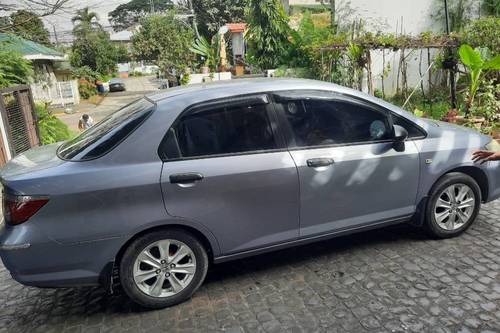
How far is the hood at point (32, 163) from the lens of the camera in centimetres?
315

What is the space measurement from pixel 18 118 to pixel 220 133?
279 inches

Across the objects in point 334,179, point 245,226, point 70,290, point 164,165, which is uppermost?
point 164,165

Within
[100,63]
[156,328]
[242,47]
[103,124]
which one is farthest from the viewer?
[100,63]

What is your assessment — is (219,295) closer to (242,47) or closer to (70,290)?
(70,290)

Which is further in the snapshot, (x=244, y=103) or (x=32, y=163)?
(x=244, y=103)

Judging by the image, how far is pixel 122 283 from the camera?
10.4 ft

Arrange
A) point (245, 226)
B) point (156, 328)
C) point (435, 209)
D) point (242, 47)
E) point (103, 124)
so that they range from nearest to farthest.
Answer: point (156, 328) → point (245, 226) → point (103, 124) → point (435, 209) → point (242, 47)

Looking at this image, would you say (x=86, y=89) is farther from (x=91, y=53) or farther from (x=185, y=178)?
(x=185, y=178)

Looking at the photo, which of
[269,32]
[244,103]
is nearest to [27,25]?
[244,103]

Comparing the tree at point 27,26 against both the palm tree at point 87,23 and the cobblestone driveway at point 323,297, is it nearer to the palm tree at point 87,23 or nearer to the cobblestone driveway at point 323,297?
the cobblestone driveway at point 323,297

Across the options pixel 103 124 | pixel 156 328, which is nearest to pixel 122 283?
pixel 156 328

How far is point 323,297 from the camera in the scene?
3371 millimetres

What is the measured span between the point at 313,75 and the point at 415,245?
10198 mm

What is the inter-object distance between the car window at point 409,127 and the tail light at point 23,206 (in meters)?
3.10
